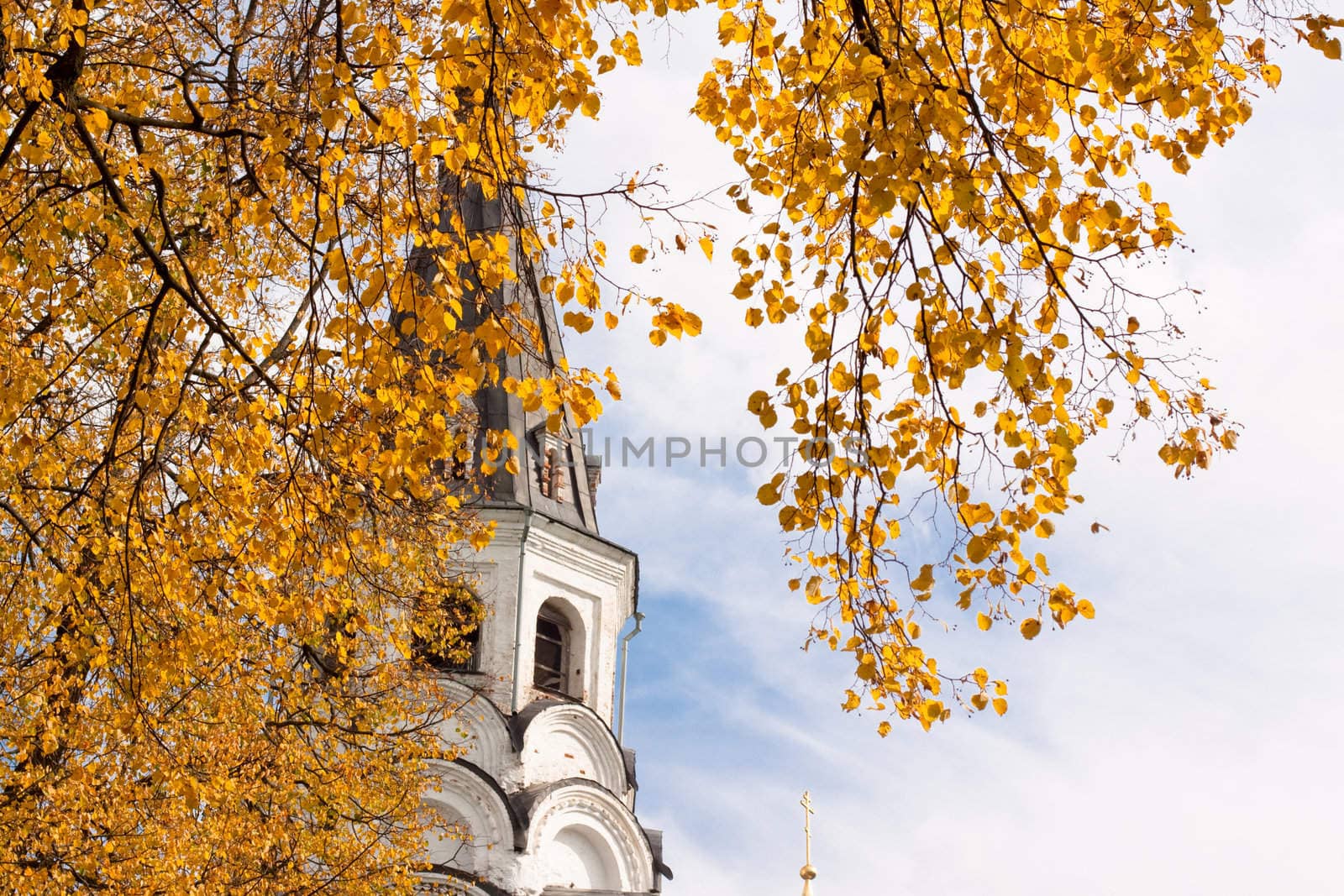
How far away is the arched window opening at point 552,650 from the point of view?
17609mm

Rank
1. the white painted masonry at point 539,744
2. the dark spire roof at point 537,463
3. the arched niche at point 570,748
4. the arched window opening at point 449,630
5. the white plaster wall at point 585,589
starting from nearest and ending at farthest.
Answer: the arched window opening at point 449,630, the white painted masonry at point 539,744, the arched niche at point 570,748, the white plaster wall at point 585,589, the dark spire roof at point 537,463

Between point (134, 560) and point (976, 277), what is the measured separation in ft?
15.1

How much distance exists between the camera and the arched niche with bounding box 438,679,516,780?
1616 cm

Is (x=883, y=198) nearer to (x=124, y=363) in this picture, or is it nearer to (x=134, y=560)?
(x=134, y=560)

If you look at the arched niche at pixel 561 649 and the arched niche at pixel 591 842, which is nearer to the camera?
the arched niche at pixel 591 842

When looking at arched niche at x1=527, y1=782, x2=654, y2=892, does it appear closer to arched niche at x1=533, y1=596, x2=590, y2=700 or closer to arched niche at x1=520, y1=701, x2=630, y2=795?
arched niche at x1=520, y1=701, x2=630, y2=795

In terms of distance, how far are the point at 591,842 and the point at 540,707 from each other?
5.97 ft

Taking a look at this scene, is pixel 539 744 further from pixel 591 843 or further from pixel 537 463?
pixel 537 463

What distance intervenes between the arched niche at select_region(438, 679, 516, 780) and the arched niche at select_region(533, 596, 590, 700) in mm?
1165

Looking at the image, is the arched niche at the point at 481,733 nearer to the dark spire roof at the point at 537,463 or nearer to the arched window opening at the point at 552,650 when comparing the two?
the arched window opening at the point at 552,650

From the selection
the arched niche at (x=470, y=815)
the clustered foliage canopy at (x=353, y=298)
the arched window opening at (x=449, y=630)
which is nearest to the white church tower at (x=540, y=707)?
the arched niche at (x=470, y=815)

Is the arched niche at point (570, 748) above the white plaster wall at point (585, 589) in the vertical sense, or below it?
below

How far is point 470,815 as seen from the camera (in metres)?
16.0

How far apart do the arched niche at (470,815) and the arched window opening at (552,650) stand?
1.80 meters
